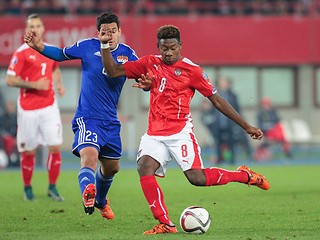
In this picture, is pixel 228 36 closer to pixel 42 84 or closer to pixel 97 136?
pixel 42 84

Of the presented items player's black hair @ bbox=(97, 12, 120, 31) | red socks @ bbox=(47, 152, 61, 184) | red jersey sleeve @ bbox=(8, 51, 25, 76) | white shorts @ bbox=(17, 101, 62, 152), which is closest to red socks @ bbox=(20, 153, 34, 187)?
white shorts @ bbox=(17, 101, 62, 152)

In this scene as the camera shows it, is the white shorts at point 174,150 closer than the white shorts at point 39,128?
Yes

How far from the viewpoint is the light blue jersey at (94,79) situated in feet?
35.2

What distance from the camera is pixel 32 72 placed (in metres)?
14.7

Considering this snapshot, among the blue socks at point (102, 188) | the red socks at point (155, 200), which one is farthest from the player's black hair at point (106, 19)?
the blue socks at point (102, 188)

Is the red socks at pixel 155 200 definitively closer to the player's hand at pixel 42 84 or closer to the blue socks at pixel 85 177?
the blue socks at pixel 85 177

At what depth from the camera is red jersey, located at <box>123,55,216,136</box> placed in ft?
32.9

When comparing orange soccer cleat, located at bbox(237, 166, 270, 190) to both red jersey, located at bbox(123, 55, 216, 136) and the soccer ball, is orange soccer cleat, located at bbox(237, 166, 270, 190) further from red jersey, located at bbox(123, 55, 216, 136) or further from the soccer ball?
red jersey, located at bbox(123, 55, 216, 136)

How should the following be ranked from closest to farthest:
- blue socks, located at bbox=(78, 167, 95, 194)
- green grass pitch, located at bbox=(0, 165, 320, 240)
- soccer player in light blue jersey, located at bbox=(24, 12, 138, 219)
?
blue socks, located at bbox=(78, 167, 95, 194) → green grass pitch, located at bbox=(0, 165, 320, 240) → soccer player in light blue jersey, located at bbox=(24, 12, 138, 219)

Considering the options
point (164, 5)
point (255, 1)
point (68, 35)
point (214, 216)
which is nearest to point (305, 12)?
point (255, 1)

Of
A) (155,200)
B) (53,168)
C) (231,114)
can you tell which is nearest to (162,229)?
(155,200)

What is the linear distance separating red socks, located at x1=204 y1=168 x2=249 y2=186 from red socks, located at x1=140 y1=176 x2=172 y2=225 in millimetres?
564

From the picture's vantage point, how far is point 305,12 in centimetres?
3127

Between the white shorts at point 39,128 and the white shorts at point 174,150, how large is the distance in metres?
4.81
